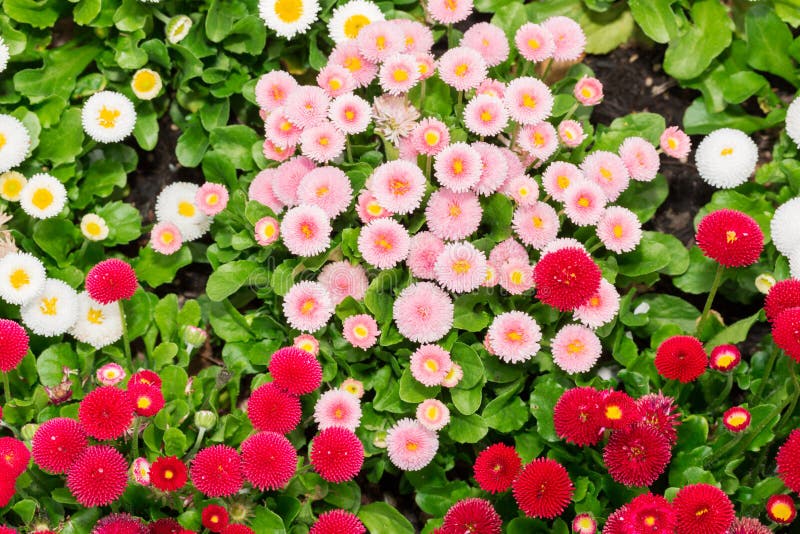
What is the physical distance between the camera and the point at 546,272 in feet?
9.66

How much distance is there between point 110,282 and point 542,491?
1552 millimetres

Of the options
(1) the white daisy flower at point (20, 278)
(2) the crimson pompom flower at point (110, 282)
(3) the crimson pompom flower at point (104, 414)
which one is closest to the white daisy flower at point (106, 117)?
(1) the white daisy flower at point (20, 278)

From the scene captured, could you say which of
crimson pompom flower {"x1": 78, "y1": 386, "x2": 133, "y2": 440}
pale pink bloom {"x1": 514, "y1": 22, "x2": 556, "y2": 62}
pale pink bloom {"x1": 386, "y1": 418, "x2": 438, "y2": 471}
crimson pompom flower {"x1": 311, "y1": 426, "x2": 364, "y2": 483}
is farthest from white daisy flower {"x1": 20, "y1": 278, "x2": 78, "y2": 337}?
pale pink bloom {"x1": 514, "y1": 22, "x2": 556, "y2": 62}

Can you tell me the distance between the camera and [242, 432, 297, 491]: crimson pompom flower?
107 inches

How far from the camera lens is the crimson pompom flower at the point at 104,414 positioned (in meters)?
2.69

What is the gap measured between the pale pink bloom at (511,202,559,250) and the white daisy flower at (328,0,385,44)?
1020 millimetres

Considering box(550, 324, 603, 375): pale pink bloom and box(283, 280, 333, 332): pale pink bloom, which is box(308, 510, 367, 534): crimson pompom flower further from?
box(550, 324, 603, 375): pale pink bloom

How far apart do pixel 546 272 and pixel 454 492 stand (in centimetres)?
89

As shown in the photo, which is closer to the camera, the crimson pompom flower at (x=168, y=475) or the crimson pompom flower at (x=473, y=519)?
the crimson pompom flower at (x=168, y=475)

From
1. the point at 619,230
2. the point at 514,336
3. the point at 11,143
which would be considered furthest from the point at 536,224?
the point at 11,143

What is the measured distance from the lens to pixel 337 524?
2830 millimetres

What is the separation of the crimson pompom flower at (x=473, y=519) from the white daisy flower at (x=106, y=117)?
1975 millimetres

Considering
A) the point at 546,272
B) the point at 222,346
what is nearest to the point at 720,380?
the point at 546,272

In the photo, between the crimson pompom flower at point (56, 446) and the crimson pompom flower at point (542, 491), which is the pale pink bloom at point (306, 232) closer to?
the crimson pompom flower at point (56, 446)
